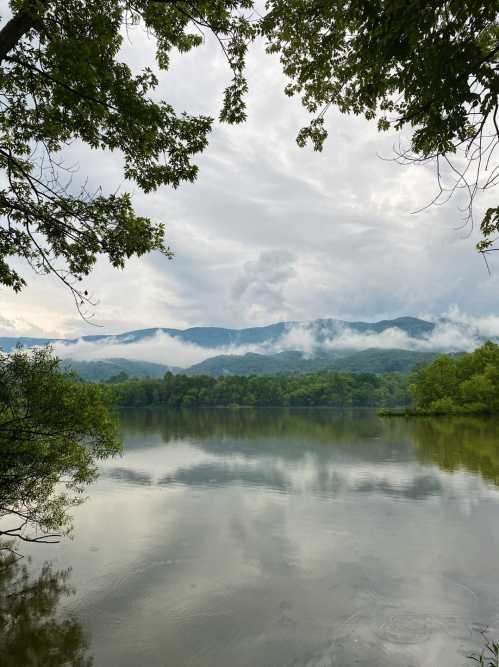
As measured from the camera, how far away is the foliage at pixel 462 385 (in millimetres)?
87062

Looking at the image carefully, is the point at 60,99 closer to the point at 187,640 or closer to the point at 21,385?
the point at 21,385

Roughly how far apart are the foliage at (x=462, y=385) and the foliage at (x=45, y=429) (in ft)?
284

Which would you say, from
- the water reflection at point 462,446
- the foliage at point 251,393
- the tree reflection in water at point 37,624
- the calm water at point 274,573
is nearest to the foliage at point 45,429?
the tree reflection in water at point 37,624

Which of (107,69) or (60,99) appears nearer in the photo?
(60,99)

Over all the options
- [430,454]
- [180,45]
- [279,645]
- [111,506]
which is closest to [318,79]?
[180,45]

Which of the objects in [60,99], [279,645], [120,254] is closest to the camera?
[60,99]

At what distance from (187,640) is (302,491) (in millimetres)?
19470

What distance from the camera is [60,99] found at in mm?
7535

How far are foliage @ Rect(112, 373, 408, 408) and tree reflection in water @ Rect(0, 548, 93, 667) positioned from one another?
163240mm

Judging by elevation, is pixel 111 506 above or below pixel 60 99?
below

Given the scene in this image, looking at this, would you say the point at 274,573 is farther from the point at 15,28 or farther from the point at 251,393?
the point at 251,393

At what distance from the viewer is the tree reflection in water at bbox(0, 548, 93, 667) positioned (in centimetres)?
1172

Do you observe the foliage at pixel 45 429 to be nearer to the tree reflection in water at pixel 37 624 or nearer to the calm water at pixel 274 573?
the tree reflection in water at pixel 37 624

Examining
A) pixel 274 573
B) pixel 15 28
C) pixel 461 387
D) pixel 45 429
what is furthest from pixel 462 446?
pixel 15 28
